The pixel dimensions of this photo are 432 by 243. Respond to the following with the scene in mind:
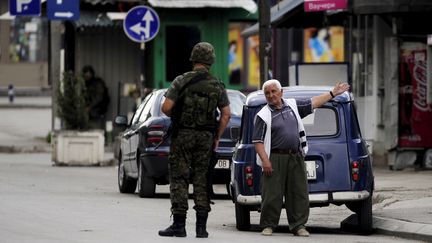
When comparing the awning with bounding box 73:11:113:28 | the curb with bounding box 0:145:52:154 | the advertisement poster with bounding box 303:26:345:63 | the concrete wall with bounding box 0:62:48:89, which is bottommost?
the curb with bounding box 0:145:52:154

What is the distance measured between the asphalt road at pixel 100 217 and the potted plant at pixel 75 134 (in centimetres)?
447

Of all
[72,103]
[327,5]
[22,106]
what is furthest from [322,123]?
[22,106]

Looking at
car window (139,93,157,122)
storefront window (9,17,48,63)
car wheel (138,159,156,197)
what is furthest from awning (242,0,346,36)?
storefront window (9,17,48,63)

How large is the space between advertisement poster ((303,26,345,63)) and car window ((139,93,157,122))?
22503 millimetres

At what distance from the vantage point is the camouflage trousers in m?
14.8

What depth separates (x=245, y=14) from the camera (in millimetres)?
38281

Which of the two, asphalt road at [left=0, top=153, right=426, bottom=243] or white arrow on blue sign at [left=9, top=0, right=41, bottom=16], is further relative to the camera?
white arrow on blue sign at [left=9, top=0, right=41, bottom=16]

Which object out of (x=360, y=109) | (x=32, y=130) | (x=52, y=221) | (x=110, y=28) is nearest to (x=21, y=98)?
(x=32, y=130)

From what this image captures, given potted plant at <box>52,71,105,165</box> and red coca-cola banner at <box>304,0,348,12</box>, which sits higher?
red coca-cola banner at <box>304,0,348,12</box>

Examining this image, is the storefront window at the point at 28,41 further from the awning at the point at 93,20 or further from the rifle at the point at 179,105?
the rifle at the point at 179,105

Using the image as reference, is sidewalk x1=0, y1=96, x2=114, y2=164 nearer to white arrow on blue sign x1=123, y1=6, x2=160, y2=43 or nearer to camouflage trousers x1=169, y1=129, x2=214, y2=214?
white arrow on blue sign x1=123, y1=6, x2=160, y2=43

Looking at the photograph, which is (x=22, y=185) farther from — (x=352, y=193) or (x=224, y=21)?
(x=224, y=21)

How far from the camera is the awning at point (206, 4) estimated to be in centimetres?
3631

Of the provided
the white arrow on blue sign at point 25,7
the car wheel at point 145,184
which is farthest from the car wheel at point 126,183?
the white arrow on blue sign at point 25,7
